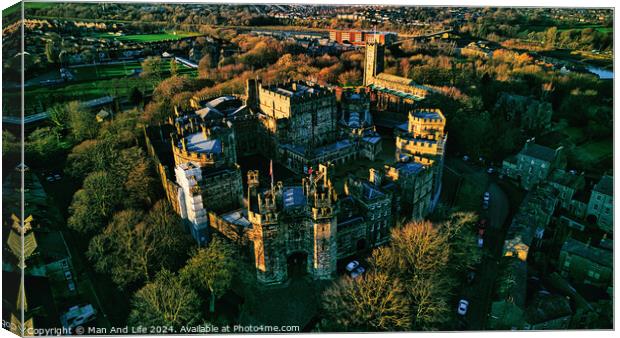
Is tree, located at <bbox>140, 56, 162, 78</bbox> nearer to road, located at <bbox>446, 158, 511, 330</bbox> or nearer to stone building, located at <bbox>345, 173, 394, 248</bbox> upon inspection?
stone building, located at <bbox>345, 173, 394, 248</bbox>

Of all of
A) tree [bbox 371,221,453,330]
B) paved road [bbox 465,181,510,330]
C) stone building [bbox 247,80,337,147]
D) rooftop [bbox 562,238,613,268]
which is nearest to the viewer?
tree [bbox 371,221,453,330]

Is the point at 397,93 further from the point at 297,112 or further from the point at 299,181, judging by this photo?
A: the point at 299,181

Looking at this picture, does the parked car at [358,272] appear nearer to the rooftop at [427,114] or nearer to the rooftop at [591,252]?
the rooftop at [591,252]

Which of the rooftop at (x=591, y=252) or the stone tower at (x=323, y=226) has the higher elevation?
the stone tower at (x=323, y=226)

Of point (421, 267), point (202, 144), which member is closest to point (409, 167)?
point (421, 267)

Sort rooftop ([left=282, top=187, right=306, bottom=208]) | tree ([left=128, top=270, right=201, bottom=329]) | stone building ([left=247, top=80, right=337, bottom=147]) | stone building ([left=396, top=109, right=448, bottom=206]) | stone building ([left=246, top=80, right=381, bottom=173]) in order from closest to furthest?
tree ([left=128, top=270, right=201, bottom=329]) → rooftop ([left=282, top=187, right=306, bottom=208]) → stone building ([left=396, top=109, right=448, bottom=206]) → stone building ([left=246, top=80, right=381, bottom=173]) → stone building ([left=247, top=80, right=337, bottom=147])

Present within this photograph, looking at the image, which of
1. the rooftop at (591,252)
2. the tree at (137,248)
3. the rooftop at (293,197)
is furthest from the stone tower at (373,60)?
the tree at (137,248)

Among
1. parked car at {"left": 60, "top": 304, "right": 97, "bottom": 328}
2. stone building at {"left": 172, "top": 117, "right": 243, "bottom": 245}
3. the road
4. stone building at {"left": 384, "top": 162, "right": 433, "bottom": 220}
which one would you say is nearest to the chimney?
stone building at {"left": 384, "top": 162, "right": 433, "bottom": 220}
